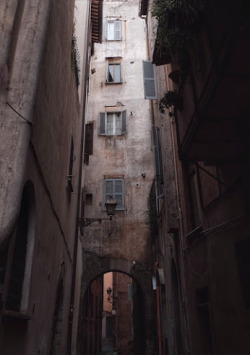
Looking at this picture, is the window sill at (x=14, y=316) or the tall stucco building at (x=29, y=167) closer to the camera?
the window sill at (x=14, y=316)

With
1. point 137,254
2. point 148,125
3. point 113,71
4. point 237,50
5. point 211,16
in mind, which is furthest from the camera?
point 113,71

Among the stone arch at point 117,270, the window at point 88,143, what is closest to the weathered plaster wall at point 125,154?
the stone arch at point 117,270

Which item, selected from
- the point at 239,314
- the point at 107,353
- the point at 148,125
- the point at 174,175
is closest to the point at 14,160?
the point at 239,314

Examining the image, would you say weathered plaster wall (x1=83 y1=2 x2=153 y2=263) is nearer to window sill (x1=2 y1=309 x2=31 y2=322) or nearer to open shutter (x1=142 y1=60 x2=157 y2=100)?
open shutter (x1=142 y1=60 x2=157 y2=100)

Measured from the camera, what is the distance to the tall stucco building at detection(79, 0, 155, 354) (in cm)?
1336

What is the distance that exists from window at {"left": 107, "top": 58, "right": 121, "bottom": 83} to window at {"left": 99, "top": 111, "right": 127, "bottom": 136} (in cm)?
201

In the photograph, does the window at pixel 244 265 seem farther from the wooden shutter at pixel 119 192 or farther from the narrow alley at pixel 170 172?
the wooden shutter at pixel 119 192

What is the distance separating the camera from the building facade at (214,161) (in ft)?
12.5

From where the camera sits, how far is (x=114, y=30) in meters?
18.5

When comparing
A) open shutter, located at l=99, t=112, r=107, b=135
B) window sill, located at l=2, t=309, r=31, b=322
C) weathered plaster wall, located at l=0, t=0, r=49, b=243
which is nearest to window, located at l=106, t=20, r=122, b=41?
open shutter, located at l=99, t=112, r=107, b=135

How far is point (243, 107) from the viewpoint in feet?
13.7

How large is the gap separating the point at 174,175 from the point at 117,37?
1243 cm

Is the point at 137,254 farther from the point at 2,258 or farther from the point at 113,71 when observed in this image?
the point at 2,258

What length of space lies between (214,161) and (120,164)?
10.3 m
